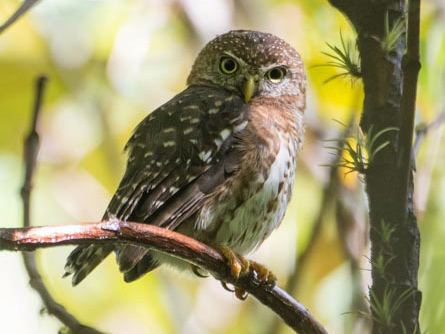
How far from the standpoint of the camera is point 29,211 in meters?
2.72

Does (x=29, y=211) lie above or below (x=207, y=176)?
below

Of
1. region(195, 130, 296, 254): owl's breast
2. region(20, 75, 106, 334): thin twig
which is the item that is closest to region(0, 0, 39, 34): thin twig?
region(20, 75, 106, 334): thin twig

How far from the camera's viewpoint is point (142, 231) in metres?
2.09

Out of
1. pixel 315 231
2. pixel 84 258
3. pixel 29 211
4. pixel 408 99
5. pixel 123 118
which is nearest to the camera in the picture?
pixel 408 99

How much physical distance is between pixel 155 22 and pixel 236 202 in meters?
2.55

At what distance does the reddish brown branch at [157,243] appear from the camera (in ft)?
6.12

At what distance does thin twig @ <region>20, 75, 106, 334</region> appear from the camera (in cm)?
265

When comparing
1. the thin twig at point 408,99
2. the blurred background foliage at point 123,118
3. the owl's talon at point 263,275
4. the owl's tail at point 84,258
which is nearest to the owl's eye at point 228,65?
the blurred background foliage at point 123,118

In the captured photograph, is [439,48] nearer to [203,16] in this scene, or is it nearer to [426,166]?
[426,166]

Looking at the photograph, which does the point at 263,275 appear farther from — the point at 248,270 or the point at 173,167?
the point at 173,167

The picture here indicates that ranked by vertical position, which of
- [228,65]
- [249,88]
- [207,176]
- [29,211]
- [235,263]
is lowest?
[29,211]

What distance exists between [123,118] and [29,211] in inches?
114

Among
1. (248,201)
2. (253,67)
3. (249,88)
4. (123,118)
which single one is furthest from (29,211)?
(123,118)

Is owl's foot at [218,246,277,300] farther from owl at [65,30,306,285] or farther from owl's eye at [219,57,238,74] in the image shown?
owl's eye at [219,57,238,74]
